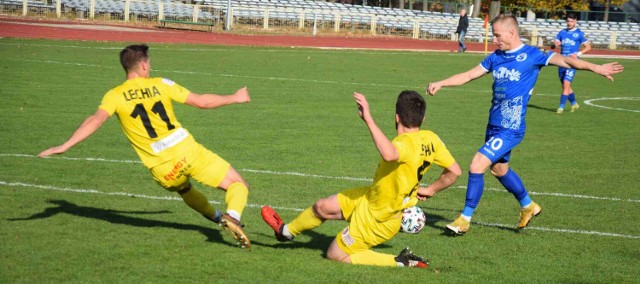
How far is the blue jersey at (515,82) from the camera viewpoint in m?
9.65

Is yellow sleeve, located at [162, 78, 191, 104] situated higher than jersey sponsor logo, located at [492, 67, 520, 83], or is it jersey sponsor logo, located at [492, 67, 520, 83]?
jersey sponsor logo, located at [492, 67, 520, 83]

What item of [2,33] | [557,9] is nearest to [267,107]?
[2,33]

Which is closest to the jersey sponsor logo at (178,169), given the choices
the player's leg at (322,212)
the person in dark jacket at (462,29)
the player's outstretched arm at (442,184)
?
the player's leg at (322,212)

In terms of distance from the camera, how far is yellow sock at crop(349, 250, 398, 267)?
7639mm

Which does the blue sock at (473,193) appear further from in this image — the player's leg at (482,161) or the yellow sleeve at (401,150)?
the yellow sleeve at (401,150)

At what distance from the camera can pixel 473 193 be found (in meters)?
9.40

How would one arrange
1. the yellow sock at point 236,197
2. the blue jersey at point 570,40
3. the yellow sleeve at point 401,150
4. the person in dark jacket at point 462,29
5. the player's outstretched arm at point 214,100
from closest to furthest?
the yellow sleeve at point 401,150
the yellow sock at point 236,197
the player's outstretched arm at point 214,100
the blue jersey at point 570,40
the person in dark jacket at point 462,29

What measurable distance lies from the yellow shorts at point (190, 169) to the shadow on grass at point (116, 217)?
723 mm

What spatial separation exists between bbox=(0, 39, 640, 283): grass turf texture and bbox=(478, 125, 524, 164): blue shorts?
77 centimetres

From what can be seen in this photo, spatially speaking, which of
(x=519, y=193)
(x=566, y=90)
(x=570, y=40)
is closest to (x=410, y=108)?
(x=519, y=193)

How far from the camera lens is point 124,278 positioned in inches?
271

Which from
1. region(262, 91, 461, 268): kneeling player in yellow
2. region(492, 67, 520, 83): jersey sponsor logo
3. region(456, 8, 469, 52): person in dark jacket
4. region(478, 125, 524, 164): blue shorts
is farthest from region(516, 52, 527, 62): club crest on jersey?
region(456, 8, 469, 52): person in dark jacket

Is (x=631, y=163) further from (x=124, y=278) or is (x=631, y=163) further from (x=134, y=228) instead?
(x=124, y=278)

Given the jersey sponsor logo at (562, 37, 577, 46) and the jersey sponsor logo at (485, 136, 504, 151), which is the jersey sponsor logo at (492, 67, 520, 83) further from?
the jersey sponsor logo at (562, 37, 577, 46)
